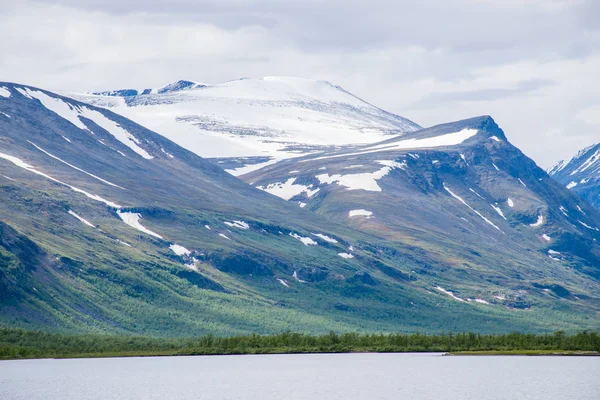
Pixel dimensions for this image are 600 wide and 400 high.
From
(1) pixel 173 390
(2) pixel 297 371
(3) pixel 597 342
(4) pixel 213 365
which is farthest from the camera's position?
(3) pixel 597 342

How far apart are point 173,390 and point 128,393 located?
21.1ft

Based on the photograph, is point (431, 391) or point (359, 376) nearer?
point (431, 391)

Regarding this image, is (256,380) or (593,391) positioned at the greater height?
(593,391)

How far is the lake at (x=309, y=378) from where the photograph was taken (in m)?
120

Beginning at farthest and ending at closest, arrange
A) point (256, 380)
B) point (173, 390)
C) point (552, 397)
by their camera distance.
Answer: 1. point (256, 380)
2. point (173, 390)
3. point (552, 397)

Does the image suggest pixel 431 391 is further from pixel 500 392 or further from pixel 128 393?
pixel 128 393

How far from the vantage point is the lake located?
11986 cm

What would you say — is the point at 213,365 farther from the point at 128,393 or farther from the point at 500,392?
the point at 500,392

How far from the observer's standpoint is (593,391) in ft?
384

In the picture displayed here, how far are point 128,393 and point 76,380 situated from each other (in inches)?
784

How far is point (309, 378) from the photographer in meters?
142

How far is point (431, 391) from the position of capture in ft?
397

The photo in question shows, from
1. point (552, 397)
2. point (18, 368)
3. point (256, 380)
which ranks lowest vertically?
point (18, 368)

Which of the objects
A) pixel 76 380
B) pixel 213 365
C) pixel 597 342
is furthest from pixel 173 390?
pixel 597 342
